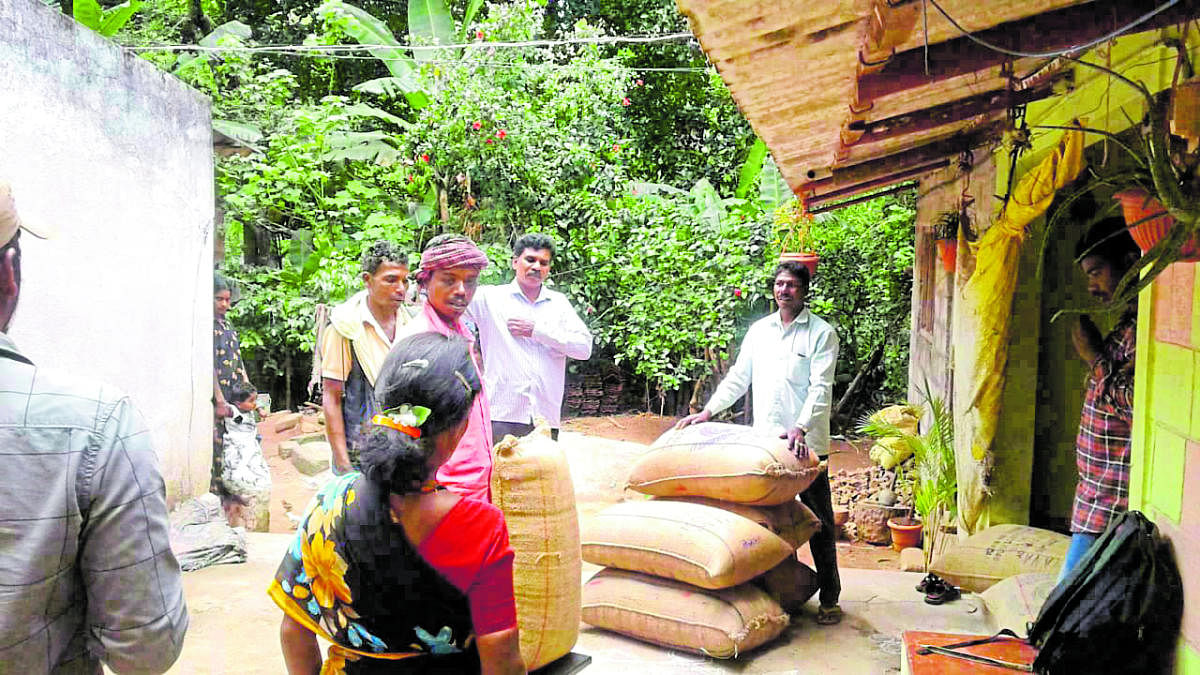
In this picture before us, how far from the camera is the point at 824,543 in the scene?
452cm

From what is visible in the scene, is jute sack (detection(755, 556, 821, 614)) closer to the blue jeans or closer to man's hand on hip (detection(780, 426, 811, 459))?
man's hand on hip (detection(780, 426, 811, 459))

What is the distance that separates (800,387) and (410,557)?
3.17 m

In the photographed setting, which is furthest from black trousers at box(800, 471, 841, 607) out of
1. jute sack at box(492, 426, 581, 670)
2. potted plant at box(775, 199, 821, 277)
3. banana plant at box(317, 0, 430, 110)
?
banana plant at box(317, 0, 430, 110)

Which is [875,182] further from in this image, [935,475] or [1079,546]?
[1079,546]

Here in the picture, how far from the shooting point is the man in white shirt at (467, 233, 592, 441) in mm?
4410

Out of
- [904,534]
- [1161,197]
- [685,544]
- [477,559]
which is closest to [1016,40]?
[1161,197]

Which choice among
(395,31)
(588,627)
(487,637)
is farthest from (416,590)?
(395,31)

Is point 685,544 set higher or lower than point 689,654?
higher

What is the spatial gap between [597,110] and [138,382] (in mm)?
7265

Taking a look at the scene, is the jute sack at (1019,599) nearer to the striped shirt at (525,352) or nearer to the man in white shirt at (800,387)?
the man in white shirt at (800,387)

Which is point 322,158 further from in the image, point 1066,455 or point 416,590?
point 416,590

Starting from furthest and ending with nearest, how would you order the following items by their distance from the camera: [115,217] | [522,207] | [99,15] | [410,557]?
1. [522,207]
2. [99,15]
3. [115,217]
4. [410,557]

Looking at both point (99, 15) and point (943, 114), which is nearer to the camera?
point (943, 114)

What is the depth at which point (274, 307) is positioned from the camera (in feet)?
35.8
